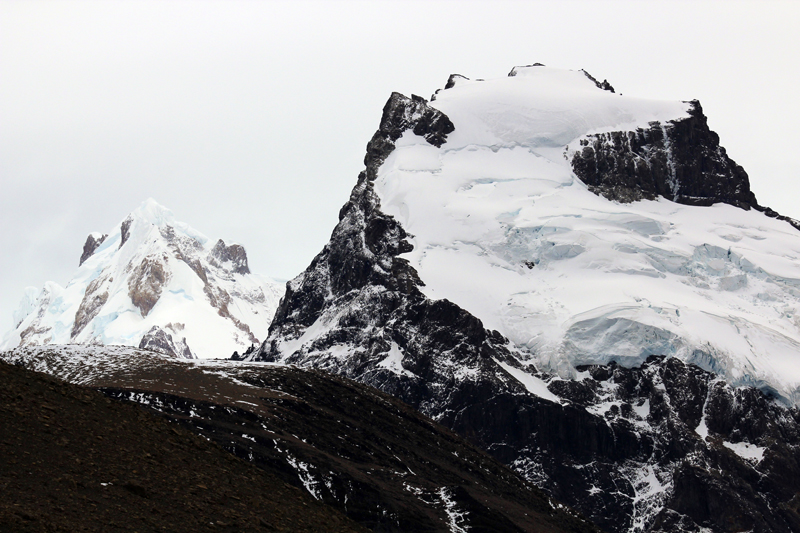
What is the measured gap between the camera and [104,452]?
63656mm

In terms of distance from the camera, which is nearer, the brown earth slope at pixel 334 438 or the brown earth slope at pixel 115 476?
the brown earth slope at pixel 115 476

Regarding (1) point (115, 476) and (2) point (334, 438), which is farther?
(2) point (334, 438)

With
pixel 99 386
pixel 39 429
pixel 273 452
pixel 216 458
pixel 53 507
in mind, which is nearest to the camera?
pixel 53 507

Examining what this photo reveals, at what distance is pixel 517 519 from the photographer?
132625 millimetres

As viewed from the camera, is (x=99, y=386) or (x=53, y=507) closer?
(x=53, y=507)

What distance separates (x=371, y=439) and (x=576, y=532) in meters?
30.5

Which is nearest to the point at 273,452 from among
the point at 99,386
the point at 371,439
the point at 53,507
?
the point at 99,386

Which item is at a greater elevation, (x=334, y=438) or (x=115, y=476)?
(x=334, y=438)

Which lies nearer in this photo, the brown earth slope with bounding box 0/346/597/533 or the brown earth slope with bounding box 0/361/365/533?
the brown earth slope with bounding box 0/361/365/533

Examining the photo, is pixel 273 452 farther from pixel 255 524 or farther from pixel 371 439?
pixel 255 524

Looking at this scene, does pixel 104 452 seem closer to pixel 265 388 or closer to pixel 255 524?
pixel 255 524

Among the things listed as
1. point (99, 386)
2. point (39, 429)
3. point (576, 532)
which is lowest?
point (576, 532)

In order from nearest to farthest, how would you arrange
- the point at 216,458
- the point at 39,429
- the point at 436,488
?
the point at 39,429 → the point at 216,458 → the point at 436,488

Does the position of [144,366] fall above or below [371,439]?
above
